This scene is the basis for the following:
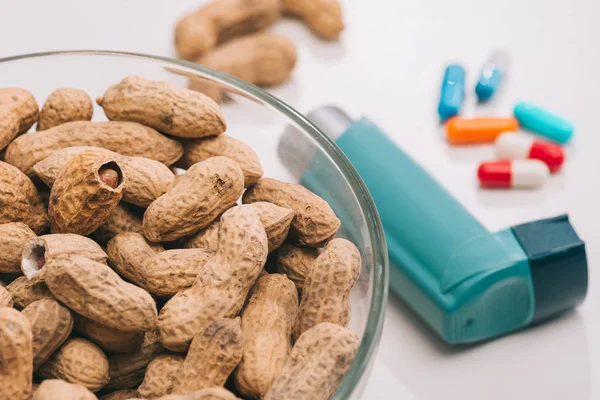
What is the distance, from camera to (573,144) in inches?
49.6

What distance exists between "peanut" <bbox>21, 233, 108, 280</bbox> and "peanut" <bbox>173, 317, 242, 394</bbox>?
11 cm

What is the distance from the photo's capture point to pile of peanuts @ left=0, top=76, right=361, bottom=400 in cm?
61

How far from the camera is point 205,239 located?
2.39 feet

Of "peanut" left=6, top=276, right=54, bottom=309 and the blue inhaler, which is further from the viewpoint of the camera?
the blue inhaler

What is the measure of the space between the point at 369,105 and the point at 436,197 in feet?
1.08

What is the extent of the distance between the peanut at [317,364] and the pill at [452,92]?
0.70m

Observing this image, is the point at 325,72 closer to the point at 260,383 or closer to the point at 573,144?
the point at 573,144

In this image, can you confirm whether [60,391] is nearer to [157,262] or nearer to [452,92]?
[157,262]

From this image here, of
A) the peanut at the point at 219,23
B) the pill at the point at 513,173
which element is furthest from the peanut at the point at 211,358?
the peanut at the point at 219,23

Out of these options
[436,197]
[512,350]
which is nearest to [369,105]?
[436,197]

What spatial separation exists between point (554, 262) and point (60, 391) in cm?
59

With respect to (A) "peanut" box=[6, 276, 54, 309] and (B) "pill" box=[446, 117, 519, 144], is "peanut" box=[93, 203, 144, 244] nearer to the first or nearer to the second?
(A) "peanut" box=[6, 276, 54, 309]

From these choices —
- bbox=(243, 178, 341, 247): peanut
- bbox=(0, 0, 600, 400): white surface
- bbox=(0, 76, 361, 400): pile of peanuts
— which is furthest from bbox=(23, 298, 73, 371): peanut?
bbox=(0, 0, 600, 400): white surface

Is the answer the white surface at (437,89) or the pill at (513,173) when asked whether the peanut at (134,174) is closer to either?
the white surface at (437,89)
